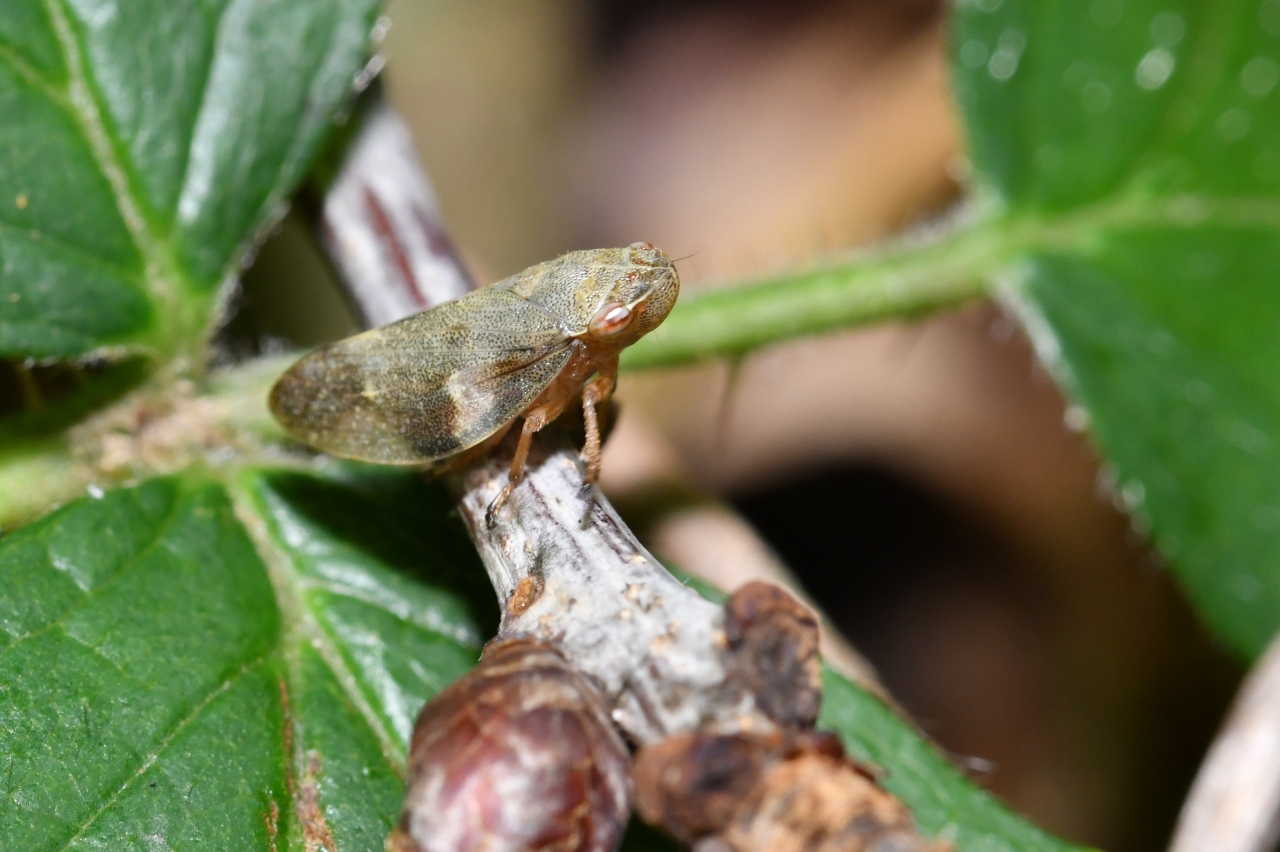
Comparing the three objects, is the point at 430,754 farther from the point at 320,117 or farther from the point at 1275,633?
the point at 1275,633

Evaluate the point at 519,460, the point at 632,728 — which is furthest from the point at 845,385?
the point at 632,728

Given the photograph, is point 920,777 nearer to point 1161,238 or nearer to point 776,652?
point 776,652

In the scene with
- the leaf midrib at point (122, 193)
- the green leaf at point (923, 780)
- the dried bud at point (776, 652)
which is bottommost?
the green leaf at point (923, 780)

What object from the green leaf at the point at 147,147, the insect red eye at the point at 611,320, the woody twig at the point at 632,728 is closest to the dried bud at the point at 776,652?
the woody twig at the point at 632,728

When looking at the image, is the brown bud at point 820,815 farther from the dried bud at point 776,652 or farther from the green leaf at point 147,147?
the green leaf at point 147,147

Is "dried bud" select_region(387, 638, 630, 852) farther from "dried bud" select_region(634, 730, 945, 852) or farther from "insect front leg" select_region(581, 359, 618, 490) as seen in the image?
"insect front leg" select_region(581, 359, 618, 490)

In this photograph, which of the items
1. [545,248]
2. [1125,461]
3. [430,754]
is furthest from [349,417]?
[545,248]
